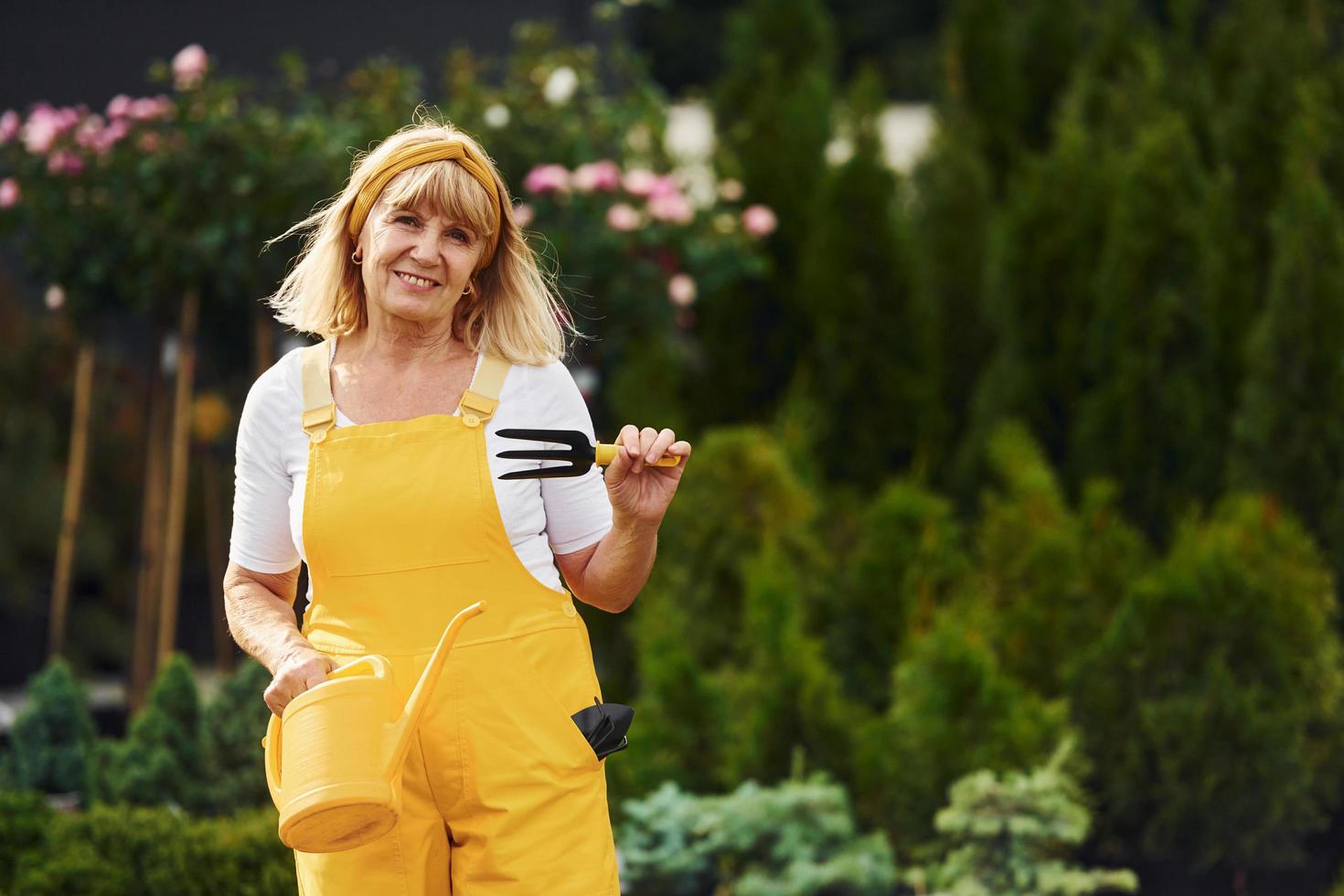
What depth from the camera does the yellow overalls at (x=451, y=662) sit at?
5.75 feet

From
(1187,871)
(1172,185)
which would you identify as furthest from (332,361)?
(1172,185)

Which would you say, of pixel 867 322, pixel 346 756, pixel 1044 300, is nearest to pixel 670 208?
pixel 867 322

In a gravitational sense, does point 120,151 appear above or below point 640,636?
above

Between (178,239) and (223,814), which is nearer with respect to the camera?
(223,814)

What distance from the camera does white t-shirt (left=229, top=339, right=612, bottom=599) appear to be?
1.81m

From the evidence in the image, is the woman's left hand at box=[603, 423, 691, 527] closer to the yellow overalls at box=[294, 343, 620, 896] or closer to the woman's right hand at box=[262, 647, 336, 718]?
the yellow overalls at box=[294, 343, 620, 896]

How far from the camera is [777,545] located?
445 cm

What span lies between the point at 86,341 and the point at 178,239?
0.54 meters

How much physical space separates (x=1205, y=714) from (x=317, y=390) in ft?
8.22

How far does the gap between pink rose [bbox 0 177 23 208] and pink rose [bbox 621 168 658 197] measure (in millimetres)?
1804

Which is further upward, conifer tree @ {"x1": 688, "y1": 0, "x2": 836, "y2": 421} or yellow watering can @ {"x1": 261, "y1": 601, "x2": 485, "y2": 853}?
conifer tree @ {"x1": 688, "y1": 0, "x2": 836, "y2": 421}

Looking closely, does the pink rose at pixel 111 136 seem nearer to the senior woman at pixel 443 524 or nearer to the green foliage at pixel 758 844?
the green foliage at pixel 758 844

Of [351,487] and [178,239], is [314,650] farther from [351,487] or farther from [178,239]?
[178,239]

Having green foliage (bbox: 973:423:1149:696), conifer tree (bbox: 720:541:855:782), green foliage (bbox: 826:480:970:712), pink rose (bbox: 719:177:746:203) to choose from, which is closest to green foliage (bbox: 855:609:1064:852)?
conifer tree (bbox: 720:541:855:782)
